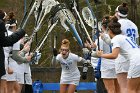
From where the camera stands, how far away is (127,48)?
8.62 meters

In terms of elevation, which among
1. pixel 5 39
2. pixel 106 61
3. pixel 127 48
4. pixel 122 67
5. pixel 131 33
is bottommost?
pixel 122 67

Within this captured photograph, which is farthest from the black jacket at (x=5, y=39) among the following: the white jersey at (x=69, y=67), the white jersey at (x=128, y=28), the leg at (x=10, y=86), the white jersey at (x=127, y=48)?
the white jersey at (x=69, y=67)

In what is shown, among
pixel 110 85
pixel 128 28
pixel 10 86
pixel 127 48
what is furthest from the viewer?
pixel 10 86

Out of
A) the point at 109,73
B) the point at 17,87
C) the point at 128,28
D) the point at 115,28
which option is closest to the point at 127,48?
the point at 115,28

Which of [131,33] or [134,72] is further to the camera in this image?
[131,33]

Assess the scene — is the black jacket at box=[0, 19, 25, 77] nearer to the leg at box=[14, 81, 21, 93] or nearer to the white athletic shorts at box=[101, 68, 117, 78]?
the white athletic shorts at box=[101, 68, 117, 78]

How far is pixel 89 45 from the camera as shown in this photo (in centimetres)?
1105

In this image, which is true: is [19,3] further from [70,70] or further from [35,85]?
[70,70]

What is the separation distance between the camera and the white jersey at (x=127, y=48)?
27.8 feet

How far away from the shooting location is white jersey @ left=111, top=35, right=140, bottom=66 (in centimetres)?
848

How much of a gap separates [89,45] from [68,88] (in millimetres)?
986

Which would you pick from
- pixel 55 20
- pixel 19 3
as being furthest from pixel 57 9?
pixel 19 3

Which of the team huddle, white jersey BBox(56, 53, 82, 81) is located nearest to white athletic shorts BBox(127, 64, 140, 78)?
the team huddle

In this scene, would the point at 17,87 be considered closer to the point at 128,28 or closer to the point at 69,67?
the point at 69,67
